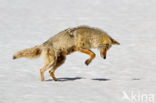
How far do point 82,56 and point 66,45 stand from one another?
6.88 metres

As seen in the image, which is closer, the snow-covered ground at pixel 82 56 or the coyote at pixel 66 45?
the snow-covered ground at pixel 82 56

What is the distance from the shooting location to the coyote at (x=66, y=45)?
11961 mm

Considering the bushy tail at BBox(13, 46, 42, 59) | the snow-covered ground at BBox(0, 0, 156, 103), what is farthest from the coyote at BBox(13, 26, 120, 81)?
the snow-covered ground at BBox(0, 0, 156, 103)

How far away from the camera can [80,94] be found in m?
Result: 9.91

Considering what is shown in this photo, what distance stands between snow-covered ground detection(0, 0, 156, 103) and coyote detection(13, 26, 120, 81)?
0.84 metres

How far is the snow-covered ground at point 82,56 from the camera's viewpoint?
9.95 m

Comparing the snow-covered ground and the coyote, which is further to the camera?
the coyote

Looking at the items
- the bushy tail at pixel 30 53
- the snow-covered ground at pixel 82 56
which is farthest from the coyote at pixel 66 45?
the snow-covered ground at pixel 82 56

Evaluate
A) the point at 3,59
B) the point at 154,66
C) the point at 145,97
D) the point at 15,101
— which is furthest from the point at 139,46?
the point at 15,101

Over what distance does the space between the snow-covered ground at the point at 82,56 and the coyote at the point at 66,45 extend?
84cm

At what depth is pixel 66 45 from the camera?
11977 mm

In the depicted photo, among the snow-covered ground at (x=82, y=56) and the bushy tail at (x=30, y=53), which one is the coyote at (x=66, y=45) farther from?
the snow-covered ground at (x=82, y=56)

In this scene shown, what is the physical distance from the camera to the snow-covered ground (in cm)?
995

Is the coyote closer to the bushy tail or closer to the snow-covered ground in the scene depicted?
the bushy tail
